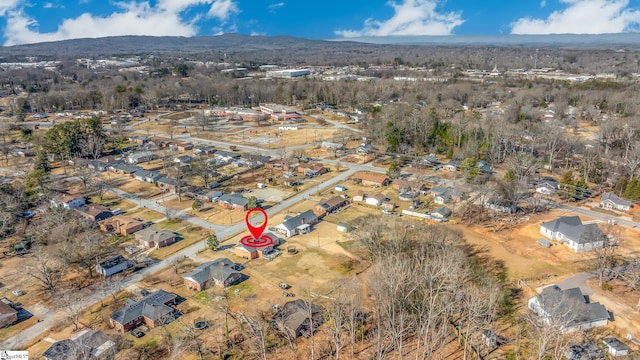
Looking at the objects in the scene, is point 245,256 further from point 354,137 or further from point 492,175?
point 354,137

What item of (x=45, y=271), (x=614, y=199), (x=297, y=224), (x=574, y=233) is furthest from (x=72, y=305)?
(x=614, y=199)

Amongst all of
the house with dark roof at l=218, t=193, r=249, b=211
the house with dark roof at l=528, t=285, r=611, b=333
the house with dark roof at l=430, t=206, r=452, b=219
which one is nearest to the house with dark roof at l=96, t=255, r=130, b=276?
the house with dark roof at l=218, t=193, r=249, b=211

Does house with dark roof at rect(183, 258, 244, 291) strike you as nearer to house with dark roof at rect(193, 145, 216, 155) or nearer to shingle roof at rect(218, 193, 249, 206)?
shingle roof at rect(218, 193, 249, 206)

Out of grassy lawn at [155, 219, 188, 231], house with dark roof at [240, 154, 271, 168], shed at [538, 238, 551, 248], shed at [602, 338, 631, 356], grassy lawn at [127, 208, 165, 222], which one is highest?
house with dark roof at [240, 154, 271, 168]

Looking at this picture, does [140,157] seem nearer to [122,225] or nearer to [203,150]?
[203,150]

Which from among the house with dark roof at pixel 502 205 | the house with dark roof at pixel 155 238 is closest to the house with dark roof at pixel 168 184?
the house with dark roof at pixel 155 238

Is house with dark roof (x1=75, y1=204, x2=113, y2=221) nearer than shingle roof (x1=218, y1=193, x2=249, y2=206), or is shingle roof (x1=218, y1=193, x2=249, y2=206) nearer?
house with dark roof (x1=75, y1=204, x2=113, y2=221)

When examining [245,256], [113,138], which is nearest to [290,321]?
[245,256]
